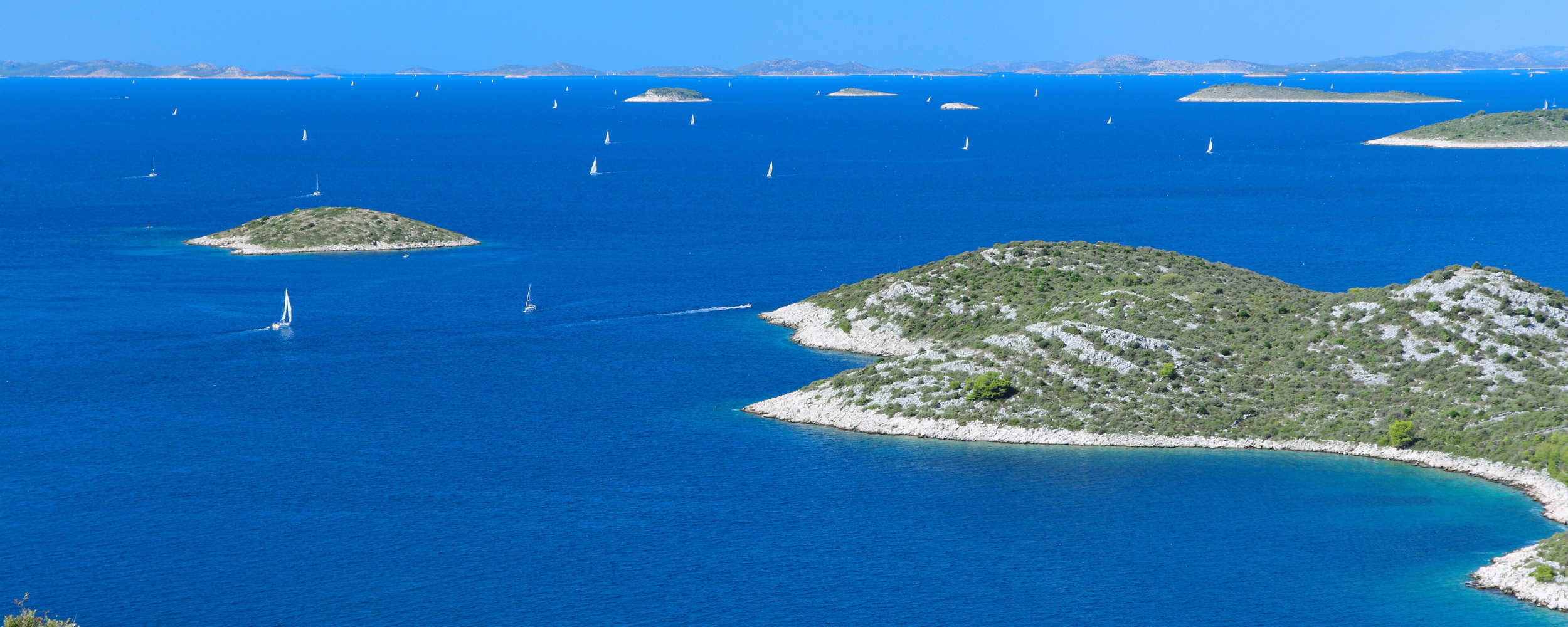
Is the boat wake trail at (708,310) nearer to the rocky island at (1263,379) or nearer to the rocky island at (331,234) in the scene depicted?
the rocky island at (1263,379)

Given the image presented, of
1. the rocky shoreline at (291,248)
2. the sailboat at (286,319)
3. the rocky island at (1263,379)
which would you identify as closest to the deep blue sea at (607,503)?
the sailboat at (286,319)

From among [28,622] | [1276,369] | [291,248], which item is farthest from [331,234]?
[28,622]

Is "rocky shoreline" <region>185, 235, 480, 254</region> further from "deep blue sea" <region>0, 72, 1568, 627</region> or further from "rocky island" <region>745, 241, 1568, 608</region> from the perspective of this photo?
"rocky island" <region>745, 241, 1568, 608</region>

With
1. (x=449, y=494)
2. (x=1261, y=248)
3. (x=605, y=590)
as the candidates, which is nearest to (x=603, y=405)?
(x=449, y=494)

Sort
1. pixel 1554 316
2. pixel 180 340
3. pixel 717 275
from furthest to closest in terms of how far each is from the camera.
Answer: pixel 717 275, pixel 180 340, pixel 1554 316

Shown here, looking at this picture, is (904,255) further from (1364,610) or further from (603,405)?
(1364,610)

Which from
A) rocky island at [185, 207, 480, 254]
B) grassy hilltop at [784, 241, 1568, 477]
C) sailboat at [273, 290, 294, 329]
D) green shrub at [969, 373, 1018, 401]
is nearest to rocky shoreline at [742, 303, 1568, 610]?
grassy hilltop at [784, 241, 1568, 477]

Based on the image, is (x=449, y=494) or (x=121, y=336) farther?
(x=121, y=336)
